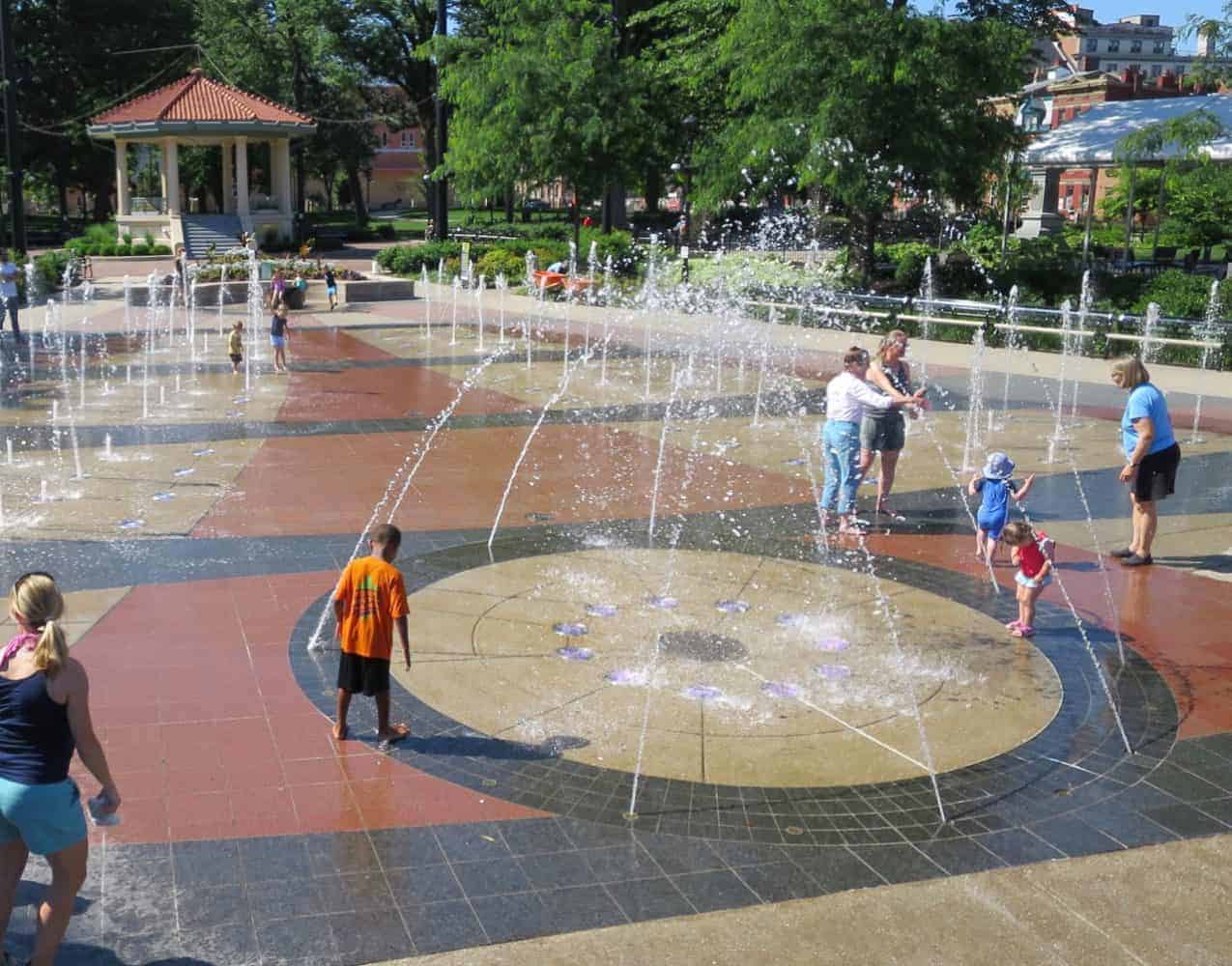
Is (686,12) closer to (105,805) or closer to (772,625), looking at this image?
(772,625)

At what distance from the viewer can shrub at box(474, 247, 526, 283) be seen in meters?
34.8

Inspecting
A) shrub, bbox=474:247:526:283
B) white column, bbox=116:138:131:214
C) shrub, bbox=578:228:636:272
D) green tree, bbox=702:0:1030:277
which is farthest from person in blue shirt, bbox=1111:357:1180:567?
white column, bbox=116:138:131:214

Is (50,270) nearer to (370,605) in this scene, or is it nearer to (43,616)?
(370,605)

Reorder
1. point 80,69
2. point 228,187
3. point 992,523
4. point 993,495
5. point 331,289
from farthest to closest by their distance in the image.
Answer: point 80,69 → point 228,187 → point 331,289 → point 992,523 → point 993,495

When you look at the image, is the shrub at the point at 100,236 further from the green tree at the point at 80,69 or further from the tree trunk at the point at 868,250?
the tree trunk at the point at 868,250

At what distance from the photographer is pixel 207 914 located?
15.5ft

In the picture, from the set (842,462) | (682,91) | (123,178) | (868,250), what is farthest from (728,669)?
(123,178)

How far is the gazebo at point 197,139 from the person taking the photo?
44188 mm

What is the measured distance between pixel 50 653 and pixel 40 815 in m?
0.53

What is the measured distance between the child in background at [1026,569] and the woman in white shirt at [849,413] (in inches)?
88.0

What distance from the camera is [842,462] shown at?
1033 centimetres

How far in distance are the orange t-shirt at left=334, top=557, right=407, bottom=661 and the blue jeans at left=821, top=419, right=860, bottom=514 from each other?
5104 mm

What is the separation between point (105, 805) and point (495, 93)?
32794 mm

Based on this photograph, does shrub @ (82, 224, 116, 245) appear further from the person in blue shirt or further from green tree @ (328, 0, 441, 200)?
the person in blue shirt
